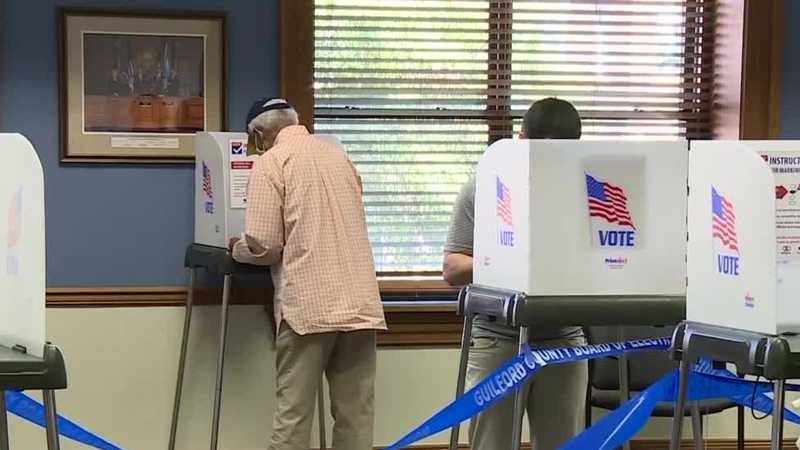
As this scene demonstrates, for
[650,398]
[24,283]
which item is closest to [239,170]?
[24,283]

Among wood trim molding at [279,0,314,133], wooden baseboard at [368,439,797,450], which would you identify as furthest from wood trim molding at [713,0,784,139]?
wood trim molding at [279,0,314,133]

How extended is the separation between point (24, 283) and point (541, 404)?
129 centimetres

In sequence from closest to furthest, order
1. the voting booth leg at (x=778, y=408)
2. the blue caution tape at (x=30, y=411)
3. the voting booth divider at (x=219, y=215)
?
the voting booth leg at (x=778, y=408), the blue caution tape at (x=30, y=411), the voting booth divider at (x=219, y=215)

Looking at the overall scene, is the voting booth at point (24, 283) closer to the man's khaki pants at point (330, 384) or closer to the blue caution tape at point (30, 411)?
the blue caution tape at point (30, 411)

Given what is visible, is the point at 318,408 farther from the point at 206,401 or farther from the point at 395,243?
the point at 395,243

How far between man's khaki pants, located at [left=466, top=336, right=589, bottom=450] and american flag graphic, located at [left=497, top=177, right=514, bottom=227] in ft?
1.29

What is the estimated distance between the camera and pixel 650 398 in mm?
2160

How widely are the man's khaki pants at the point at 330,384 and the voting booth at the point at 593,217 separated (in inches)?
34.4

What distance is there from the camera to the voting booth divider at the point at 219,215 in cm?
326

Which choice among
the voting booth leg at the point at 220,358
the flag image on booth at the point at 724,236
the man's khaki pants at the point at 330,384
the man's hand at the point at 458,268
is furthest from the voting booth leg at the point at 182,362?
the flag image on booth at the point at 724,236

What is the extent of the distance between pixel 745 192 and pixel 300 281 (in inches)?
58.0

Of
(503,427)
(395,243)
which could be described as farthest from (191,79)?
(503,427)

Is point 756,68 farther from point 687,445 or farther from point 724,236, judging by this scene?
point 724,236

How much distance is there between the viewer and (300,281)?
2924 mm
